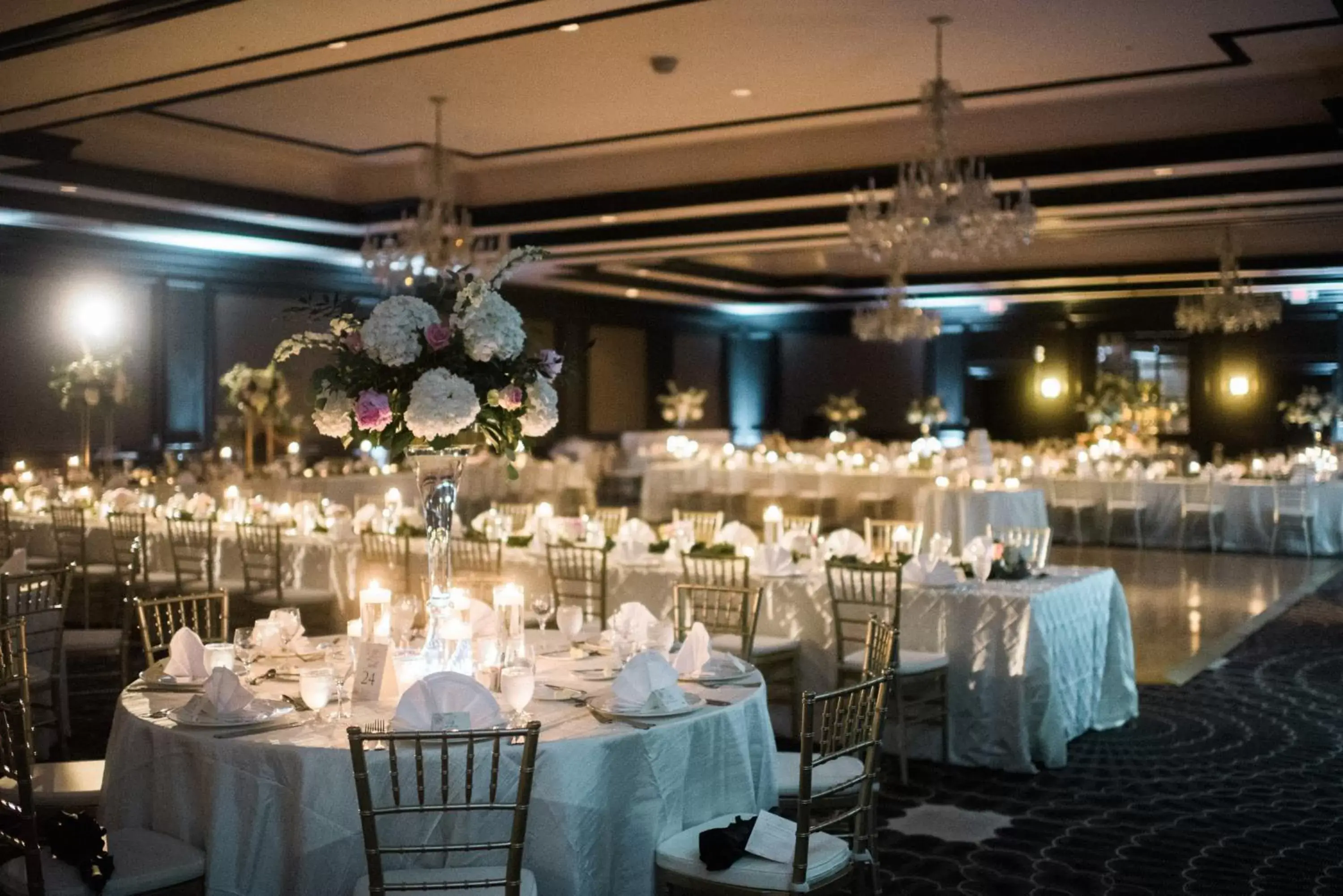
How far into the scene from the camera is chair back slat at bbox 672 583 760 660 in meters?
4.97

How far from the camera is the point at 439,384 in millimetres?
3637

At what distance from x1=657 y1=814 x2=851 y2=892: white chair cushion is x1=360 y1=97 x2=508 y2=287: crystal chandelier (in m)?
6.13

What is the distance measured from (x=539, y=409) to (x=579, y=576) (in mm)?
3135

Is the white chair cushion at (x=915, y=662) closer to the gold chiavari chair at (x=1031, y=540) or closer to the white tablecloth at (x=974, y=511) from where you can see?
the gold chiavari chair at (x=1031, y=540)

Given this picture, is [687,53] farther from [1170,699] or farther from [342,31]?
[1170,699]

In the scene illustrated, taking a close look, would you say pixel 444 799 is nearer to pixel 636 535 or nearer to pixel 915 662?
pixel 915 662

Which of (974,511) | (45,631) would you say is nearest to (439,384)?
(45,631)

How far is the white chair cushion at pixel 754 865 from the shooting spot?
10.5ft

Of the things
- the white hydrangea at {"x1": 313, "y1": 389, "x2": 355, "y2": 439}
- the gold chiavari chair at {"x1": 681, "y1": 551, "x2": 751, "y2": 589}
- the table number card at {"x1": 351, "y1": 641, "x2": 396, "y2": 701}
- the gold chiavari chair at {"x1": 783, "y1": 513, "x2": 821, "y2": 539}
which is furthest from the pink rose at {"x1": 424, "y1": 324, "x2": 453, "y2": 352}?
the gold chiavari chair at {"x1": 783, "y1": 513, "x2": 821, "y2": 539}

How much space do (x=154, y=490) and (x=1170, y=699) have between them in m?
7.98

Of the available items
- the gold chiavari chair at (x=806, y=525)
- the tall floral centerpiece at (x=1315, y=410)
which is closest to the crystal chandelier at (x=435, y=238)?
the gold chiavari chair at (x=806, y=525)

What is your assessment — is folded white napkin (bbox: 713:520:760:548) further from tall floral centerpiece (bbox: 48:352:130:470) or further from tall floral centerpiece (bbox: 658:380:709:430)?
tall floral centerpiece (bbox: 658:380:709:430)

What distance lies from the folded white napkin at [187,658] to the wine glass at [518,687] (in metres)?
1.02

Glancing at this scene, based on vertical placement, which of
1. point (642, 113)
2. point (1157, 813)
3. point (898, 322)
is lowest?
point (1157, 813)
